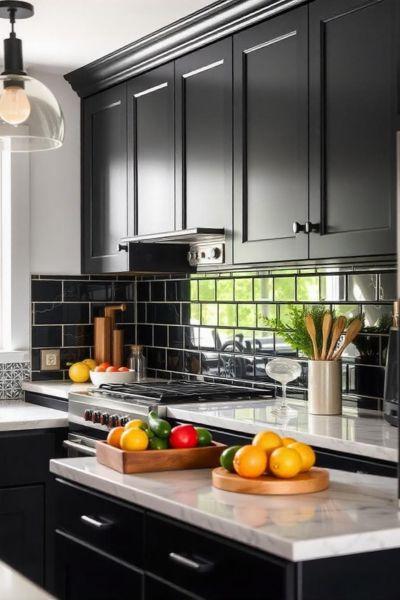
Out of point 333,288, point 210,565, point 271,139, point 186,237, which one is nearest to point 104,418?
point 186,237

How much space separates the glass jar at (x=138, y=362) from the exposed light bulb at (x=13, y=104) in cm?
252

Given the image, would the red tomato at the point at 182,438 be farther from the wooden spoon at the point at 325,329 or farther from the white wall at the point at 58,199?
the white wall at the point at 58,199

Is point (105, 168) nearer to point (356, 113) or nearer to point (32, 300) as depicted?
point (32, 300)

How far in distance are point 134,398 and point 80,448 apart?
0.36 meters

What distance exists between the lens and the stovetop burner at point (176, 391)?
4039mm

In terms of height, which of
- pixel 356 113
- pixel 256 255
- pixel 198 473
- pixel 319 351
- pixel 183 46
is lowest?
pixel 198 473

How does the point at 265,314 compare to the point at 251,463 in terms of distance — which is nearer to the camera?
the point at 251,463

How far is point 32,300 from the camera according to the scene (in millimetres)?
5184

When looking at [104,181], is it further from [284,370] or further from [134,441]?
[134,441]

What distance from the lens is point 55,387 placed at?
4.85 metres

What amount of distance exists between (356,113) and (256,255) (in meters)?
0.77

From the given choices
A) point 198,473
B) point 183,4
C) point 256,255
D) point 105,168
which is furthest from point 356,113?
point 105,168

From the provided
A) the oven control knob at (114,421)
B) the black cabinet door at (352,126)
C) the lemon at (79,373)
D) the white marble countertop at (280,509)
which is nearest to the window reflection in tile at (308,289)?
the black cabinet door at (352,126)

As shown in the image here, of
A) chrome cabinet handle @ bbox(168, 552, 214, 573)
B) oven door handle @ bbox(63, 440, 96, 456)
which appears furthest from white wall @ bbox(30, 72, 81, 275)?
chrome cabinet handle @ bbox(168, 552, 214, 573)
